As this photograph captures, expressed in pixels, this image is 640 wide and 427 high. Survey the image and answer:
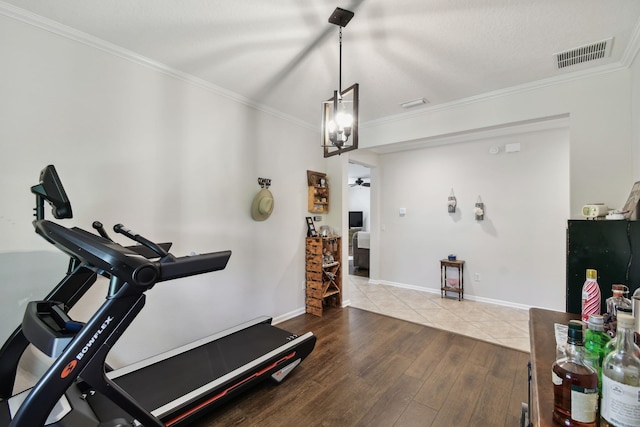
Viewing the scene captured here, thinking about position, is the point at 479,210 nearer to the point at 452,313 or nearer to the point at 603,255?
the point at 452,313

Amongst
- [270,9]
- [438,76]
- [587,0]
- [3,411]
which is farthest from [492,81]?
[3,411]

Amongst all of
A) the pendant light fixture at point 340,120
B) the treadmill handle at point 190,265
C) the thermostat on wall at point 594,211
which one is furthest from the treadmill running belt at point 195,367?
the thermostat on wall at point 594,211

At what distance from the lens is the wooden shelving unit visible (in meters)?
3.81

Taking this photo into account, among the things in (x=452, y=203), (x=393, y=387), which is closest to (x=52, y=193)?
(x=393, y=387)

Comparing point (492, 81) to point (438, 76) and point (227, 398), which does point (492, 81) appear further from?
point (227, 398)

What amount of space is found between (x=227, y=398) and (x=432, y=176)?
14.8ft

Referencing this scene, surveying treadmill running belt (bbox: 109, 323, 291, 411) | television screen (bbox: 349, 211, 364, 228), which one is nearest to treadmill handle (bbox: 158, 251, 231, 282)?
treadmill running belt (bbox: 109, 323, 291, 411)

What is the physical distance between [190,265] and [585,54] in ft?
10.8

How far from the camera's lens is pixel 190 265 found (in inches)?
45.2

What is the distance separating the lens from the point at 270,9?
1.82m

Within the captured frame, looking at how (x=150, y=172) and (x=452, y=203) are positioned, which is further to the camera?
(x=452, y=203)

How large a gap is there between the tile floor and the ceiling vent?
2.71 meters

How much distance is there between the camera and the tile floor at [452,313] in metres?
3.22

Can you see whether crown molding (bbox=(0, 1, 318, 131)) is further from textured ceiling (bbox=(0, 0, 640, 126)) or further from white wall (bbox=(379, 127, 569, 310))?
white wall (bbox=(379, 127, 569, 310))
